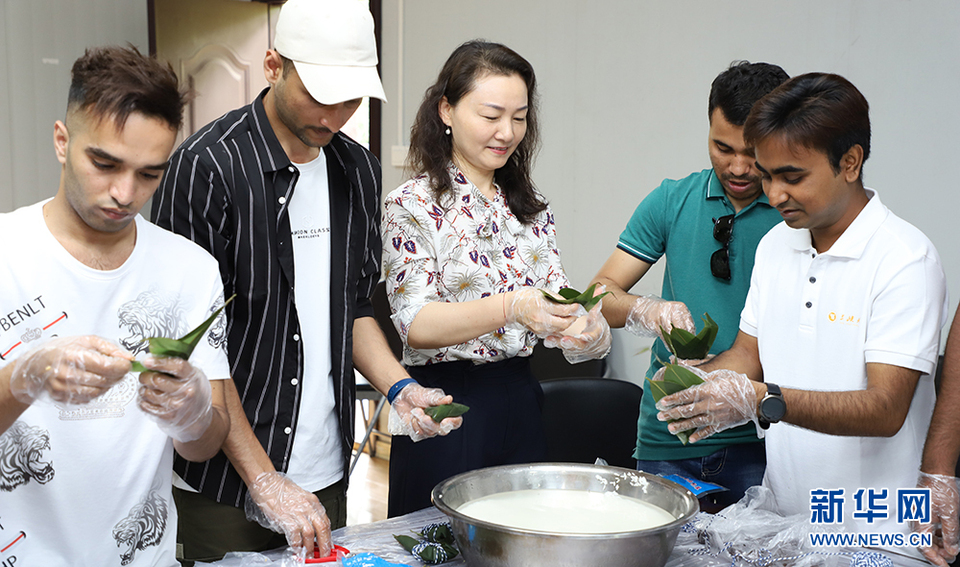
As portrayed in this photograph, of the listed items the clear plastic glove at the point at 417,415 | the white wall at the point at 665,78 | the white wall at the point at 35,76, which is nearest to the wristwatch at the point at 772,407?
the clear plastic glove at the point at 417,415

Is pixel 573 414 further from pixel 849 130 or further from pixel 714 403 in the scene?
pixel 849 130

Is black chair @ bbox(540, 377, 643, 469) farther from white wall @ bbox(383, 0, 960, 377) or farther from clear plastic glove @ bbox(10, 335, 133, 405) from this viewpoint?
clear plastic glove @ bbox(10, 335, 133, 405)

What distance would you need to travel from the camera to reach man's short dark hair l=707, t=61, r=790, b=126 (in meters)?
1.82

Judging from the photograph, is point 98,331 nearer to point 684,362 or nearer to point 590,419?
point 684,362

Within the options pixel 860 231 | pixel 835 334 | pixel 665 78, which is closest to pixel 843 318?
pixel 835 334

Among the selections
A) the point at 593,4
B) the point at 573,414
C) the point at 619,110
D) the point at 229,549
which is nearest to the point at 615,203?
the point at 619,110

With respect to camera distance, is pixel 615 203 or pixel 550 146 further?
pixel 550 146

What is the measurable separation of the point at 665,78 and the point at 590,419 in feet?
4.73

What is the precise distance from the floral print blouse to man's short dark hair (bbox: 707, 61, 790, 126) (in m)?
0.58

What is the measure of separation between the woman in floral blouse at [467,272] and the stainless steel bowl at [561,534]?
346 mm

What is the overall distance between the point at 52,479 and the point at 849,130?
1544 mm

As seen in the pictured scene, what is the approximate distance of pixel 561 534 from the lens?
1.11 m

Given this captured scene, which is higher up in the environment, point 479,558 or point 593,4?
point 593,4

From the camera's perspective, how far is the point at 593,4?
3350 millimetres
